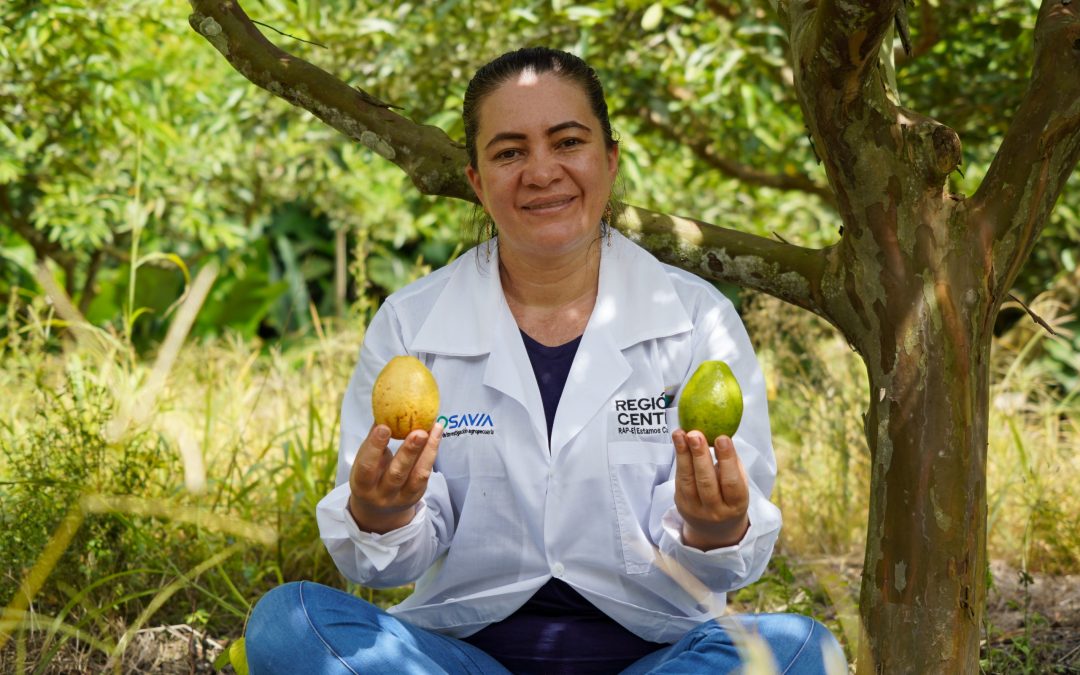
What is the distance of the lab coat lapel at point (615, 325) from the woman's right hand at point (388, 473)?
0.37 m

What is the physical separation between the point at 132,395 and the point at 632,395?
2017mm

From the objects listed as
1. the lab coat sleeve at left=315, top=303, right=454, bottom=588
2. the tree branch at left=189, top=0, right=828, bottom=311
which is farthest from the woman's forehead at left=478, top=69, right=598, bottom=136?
the lab coat sleeve at left=315, top=303, right=454, bottom=588

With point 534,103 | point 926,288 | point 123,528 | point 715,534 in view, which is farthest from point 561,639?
point 123,528

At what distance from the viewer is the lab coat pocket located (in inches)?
92.6

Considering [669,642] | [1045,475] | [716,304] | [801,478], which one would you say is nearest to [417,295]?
[716,304]

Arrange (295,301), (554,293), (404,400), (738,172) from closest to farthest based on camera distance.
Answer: (404,400) < (554,293) < (295,301) < (738,172)

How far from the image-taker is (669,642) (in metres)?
2.44

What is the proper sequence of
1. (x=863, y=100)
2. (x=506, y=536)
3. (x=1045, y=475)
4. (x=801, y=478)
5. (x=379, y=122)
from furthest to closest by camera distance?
(x=801, y=478) < (x=1045, y=475) < (x=379, y=122) < (x=506, y=536) < (x=863, y=100)

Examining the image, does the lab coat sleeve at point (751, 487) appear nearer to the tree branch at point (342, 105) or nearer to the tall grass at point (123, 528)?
the tree branch at point (342, 105)

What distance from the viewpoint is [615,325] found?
8.32 ft

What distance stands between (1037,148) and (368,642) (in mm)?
1635

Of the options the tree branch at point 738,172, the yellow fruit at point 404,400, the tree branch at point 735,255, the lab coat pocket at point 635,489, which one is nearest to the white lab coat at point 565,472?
the lab coat pocket at point 635,489

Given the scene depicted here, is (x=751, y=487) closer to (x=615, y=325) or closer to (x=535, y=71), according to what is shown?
(x=615, y=325)

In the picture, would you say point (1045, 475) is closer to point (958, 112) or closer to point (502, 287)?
point (958, 112)
